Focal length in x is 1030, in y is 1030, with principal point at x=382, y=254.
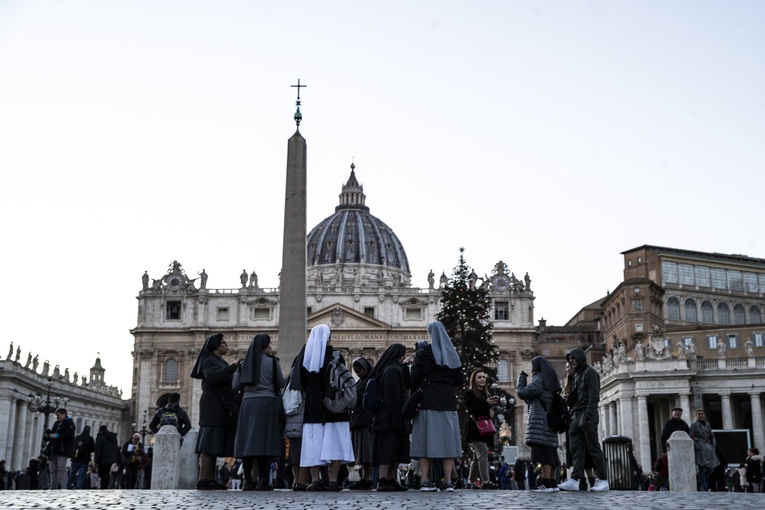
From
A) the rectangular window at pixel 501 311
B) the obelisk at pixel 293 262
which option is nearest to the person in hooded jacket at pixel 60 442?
the obelisk at pixel 293 262

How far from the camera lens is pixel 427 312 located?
8938 cm

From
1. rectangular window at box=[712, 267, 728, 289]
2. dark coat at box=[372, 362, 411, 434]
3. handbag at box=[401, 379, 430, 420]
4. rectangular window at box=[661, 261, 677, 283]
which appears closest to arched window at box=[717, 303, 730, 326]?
rectangular window at box=[712, 267, 728, 289]

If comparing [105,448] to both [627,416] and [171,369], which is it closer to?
[627,416]

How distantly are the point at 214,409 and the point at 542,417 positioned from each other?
446cm

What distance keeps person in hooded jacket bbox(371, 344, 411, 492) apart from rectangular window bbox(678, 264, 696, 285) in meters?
66.5

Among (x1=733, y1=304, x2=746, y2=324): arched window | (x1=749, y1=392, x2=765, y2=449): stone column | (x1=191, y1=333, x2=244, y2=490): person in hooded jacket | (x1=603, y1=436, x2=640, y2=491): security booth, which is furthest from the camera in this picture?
(x1=733, y1=304, x2=746, y2=324): arched window

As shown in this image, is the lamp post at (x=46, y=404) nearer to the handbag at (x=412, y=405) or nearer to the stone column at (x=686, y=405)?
the handbag at (x=412, y=405)

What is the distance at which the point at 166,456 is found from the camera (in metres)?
16.7

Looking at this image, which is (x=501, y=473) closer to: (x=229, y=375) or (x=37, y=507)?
(x=229, y=375)

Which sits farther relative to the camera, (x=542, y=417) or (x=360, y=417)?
(x=360, y=417)

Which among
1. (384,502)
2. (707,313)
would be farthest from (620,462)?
(707,313)

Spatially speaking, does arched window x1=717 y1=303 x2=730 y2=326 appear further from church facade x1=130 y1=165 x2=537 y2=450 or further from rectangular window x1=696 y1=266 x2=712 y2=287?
church facade x1=130 y1=165 x2=537 y2=450

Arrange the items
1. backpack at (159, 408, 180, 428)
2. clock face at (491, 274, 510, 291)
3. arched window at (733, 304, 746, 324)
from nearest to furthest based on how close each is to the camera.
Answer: backpack at (159, 408, 180, 428), arched window at (733, 304, 746, 324), clock face at (491, 274, 510, 291)

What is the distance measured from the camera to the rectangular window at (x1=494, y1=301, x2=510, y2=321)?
295 ft
